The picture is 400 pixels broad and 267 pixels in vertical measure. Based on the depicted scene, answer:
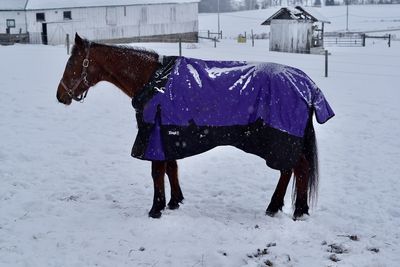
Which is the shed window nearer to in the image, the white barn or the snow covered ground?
the white barn

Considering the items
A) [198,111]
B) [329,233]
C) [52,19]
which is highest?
[52,19]

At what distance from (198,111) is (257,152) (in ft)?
2.89

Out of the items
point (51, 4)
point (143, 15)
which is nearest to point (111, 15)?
point (143, 15)

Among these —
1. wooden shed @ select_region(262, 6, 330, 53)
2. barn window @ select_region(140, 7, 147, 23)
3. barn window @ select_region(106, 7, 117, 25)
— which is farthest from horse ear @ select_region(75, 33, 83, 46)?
barn window @ select_region(140, 7, 147, 23)

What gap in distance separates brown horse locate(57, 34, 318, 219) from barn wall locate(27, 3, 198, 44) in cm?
3593

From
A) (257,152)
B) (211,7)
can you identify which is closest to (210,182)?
(257,152)

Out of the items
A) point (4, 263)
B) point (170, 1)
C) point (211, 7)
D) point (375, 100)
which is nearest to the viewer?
point (4, 263)

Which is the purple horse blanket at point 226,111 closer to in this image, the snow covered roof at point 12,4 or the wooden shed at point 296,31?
the wooden shed at point 296,31

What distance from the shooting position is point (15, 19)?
128 ft

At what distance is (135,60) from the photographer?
231 inches

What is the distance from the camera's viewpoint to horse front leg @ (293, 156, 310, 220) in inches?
229

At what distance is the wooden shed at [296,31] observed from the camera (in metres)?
36.1

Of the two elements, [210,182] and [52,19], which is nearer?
[210,182]

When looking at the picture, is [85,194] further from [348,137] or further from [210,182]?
[348,137]
